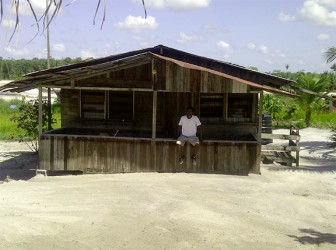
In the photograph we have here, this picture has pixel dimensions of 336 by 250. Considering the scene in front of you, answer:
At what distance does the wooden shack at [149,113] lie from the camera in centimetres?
1193

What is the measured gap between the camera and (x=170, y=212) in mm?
7914

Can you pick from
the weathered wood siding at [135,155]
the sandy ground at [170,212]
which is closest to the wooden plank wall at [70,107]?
the weathered wood siding at [135,155]

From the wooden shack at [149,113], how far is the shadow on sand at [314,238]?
508 cm

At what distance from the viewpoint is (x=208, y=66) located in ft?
47.4

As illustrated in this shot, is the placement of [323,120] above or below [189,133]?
above

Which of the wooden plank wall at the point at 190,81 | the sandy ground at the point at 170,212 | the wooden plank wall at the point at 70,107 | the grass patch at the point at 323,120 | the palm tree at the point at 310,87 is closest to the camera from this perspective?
the sandy ground at the point at 170,212

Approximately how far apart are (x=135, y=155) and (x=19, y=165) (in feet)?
20.5

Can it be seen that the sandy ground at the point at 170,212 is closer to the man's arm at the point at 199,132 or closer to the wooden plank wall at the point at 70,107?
the man's arm at the point at 199,132

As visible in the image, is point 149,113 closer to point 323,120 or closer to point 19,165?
point 19,165

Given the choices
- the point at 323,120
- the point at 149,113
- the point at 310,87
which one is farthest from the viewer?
the point at 323,120

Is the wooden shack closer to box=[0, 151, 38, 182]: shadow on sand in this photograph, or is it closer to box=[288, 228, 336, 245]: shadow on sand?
box=[0, 151, 38, 182]: shadow on sand

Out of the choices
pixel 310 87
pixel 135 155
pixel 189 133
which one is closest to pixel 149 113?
pixel 135 155

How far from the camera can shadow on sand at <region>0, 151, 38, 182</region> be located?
14.3 m

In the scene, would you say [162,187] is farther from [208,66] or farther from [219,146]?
[208,66]
